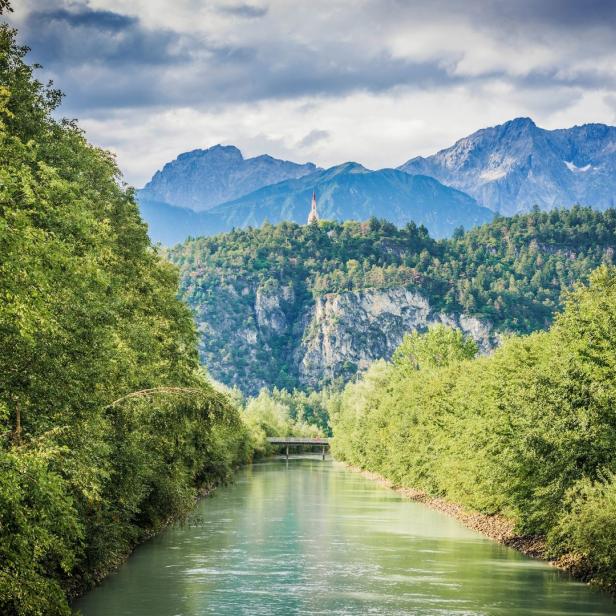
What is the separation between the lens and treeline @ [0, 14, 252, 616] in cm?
1814

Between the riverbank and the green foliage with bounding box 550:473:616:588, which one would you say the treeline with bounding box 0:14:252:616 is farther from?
the riverbank

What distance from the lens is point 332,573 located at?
42.2 m

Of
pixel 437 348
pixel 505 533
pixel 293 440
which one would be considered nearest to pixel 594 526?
pixel 505 533

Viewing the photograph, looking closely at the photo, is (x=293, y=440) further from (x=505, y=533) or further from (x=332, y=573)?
(x=332, y=573)

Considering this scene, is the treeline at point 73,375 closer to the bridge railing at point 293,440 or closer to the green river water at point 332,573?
the green river water at point 332,573

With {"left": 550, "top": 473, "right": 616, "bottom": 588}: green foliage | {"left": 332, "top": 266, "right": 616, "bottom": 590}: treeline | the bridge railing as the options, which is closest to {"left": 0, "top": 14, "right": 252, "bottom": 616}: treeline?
{"left": 550, "top": 473, "right": 616, "bottom": 588}: green foliage

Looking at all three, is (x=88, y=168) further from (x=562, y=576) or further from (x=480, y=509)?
(x=480, y=509)

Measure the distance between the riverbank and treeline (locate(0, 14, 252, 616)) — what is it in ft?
52.2

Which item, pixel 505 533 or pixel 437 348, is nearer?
pixel 505 533

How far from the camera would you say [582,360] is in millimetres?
42250

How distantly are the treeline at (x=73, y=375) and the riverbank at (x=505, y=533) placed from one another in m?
15.9

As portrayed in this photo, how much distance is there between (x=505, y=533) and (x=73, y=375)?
33.2m

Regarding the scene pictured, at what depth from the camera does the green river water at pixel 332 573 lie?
3453cm

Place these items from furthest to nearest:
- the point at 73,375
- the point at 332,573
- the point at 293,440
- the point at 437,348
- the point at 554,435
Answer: the point at 293,440
the point at 437,348
the point at 332,573
the point at 554,435
the point at 73,375
